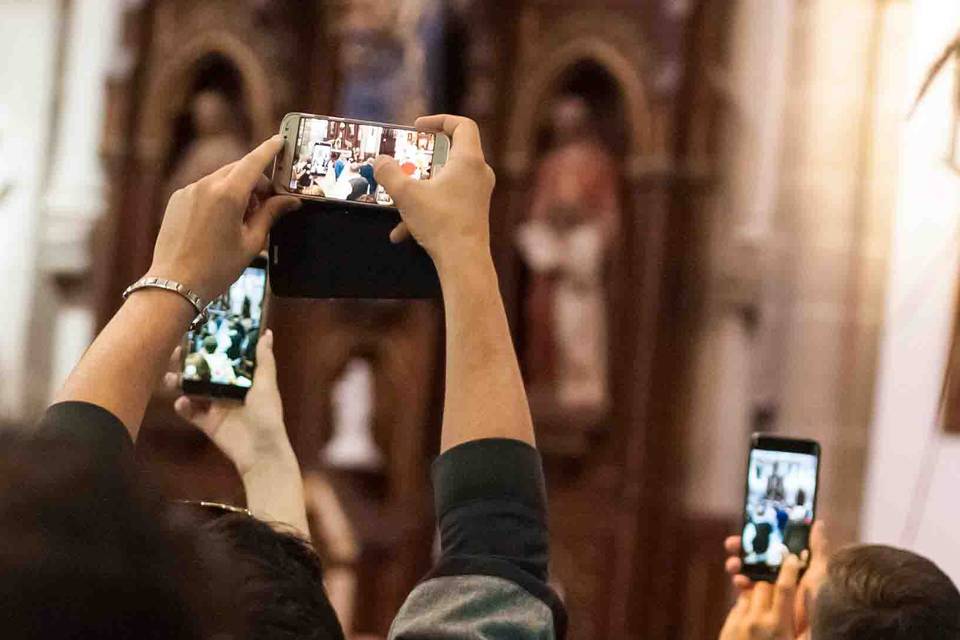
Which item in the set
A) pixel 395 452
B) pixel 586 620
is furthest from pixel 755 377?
pixel 395 452

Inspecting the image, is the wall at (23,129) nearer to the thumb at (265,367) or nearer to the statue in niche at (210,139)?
the statue in niche at (210,139)

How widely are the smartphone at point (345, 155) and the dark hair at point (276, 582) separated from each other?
1.24 feet

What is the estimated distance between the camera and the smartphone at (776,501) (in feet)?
6.20

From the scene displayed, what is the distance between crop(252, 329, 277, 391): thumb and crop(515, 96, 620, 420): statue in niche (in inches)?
140

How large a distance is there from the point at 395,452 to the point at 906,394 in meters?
1.94

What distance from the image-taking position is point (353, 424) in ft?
17.8

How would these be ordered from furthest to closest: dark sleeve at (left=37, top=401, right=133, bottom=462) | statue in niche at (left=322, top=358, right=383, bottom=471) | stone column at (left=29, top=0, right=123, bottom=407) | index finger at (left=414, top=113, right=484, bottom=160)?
1. stone column at (left=29, top=0, right=123, bottom=407)
2. statue in niche at (left=322, top=358, right=383, bottom=471)
3. index finger at (left=414, top=113, right=484, bottom=160)
4. dark sleeve at (left=37, top=401, right=133, bottom=462)

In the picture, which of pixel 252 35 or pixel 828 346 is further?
pixel 252 35

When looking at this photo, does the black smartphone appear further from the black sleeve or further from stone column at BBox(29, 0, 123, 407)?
stone column at BBox(29, 0, 123, 407)

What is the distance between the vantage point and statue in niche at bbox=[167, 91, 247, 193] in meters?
5.66

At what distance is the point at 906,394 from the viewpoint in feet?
15.0

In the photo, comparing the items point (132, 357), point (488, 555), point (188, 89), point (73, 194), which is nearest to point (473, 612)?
point (488, 555)

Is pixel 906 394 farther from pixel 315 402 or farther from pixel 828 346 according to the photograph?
pixel 315 402

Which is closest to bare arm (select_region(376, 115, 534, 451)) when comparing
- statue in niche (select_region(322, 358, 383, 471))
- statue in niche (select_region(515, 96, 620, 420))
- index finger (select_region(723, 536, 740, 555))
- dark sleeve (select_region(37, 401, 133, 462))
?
dark sleeve (select_region(37, 401, 133, 462))
